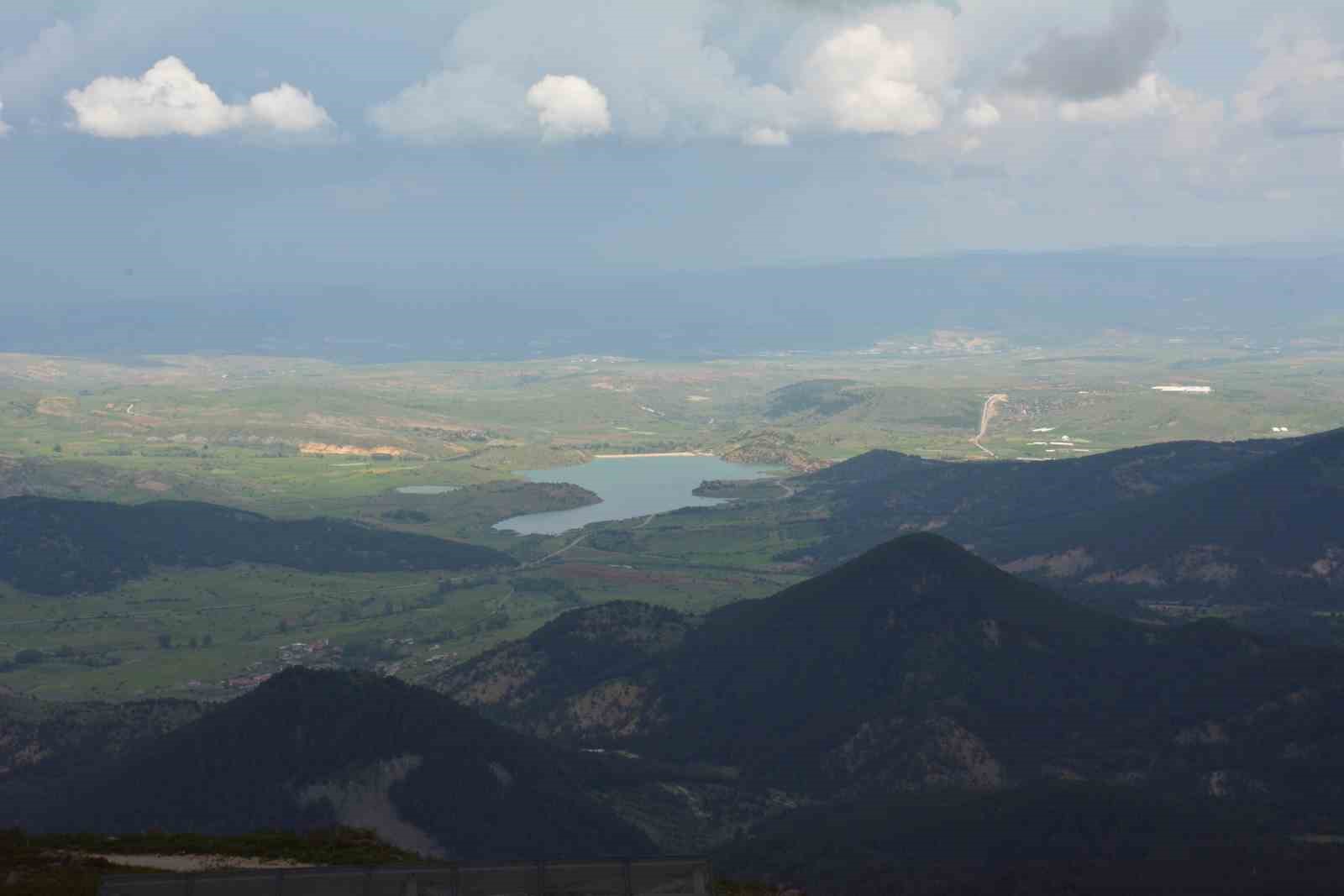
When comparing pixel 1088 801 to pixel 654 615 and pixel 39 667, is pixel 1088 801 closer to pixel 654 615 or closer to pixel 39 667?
pixel 654 615

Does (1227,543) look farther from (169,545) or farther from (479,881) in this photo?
(479,881)

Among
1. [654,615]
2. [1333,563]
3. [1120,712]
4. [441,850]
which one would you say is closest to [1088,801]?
[1120,712]

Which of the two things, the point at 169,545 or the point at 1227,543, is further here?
the point at 169,545

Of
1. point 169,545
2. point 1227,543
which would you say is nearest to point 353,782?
point 1227,543

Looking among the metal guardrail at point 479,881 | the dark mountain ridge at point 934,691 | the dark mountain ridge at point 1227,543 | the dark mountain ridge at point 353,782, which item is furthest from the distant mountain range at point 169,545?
the metal guardrail at point 479,881

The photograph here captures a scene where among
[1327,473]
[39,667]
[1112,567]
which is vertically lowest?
[39,667]

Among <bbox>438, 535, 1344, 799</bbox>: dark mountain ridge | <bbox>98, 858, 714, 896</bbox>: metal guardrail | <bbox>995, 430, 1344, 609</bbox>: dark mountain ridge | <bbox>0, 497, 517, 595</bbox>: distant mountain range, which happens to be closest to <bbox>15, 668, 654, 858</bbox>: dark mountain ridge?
<bbox>438, 535, 1344, 799</bbox>: dark mountain ridge
